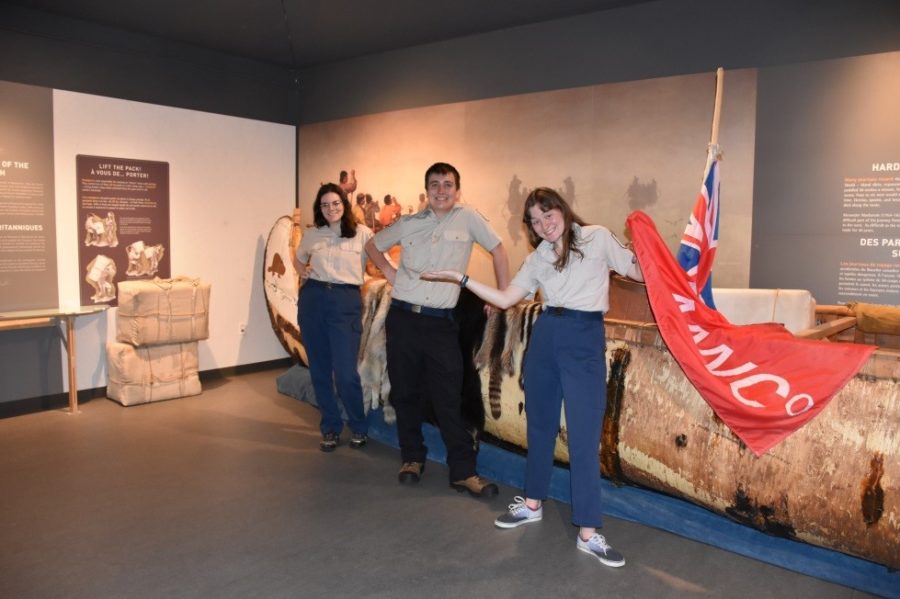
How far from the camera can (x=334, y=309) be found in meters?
4.35

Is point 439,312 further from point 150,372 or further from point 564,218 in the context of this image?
point 150,372

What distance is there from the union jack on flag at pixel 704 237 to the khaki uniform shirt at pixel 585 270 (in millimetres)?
336

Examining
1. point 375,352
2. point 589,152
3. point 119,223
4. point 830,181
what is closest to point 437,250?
point 375,352

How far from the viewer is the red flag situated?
2.68 m

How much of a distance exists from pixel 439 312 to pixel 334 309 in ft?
2.96

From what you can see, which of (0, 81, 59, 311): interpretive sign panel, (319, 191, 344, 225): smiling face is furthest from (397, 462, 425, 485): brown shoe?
(0, 81, 59, 311): interpretive sign panel

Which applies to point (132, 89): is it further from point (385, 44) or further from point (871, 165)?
point (871, 165)

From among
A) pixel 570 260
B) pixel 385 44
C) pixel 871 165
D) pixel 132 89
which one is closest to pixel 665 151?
pixel 871 165

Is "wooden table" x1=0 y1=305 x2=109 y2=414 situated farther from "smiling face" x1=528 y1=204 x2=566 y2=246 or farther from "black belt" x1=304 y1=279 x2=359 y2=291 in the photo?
"smiling face" x1=528 y1=204 x2=566 y2=246

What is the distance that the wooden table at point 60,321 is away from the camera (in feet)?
16.1

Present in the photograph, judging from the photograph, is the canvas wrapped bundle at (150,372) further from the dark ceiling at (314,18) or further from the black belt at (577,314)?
the black belt at (577,314)

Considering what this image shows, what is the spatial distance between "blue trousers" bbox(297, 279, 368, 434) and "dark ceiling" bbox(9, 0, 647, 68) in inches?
87.5

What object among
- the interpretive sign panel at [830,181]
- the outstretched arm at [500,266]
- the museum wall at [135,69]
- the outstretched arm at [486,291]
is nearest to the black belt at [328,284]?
the outstretched arm at [500,266]

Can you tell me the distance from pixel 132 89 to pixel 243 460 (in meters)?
3.37
